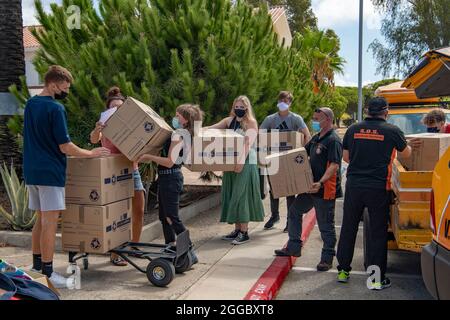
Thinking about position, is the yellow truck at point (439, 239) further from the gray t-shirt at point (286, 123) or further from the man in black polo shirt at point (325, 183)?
the gray t-shirt at point (286, 123)

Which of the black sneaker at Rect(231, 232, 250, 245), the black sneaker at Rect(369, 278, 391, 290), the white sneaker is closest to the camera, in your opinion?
the white sneaker

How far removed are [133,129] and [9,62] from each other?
13.9 ft

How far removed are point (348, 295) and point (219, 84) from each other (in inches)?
172

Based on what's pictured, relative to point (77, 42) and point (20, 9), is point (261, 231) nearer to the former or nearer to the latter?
point (77, 42)

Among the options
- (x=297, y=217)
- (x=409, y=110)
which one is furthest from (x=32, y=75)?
(x=297, y=217)

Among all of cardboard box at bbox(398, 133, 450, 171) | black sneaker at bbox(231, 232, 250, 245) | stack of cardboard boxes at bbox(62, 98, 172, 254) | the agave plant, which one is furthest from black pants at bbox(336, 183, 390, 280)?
the agave plant

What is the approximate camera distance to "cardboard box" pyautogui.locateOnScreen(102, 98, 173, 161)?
5.05 m

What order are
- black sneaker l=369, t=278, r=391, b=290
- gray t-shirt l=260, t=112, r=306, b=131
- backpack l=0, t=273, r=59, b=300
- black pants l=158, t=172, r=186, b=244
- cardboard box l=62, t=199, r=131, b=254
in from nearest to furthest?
backpack l=0, t=273, r=59, b=300, cardboard box l=62, t=199, r=131, b=254, black sneaker l=369, t=278, r=391, b=290, black pants l=158, t=172, r=186, b=244, gray t-shirt l=260, t=112, r=306, b=131

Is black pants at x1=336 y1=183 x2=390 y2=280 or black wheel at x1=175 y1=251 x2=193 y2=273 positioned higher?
black pants at x1=336 y1=183 x2=390 y2=280

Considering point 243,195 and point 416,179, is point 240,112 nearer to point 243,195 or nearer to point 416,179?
point 243,195

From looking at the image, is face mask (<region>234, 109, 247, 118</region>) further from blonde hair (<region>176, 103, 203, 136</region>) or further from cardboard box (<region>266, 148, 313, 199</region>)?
blonde hair (<region>176, 103, 203, 136</region>)

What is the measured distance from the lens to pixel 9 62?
8.21 meters

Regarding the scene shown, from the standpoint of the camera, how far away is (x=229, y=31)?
8188mm

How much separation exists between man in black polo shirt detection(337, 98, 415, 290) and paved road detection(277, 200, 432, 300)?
7.0 inches
